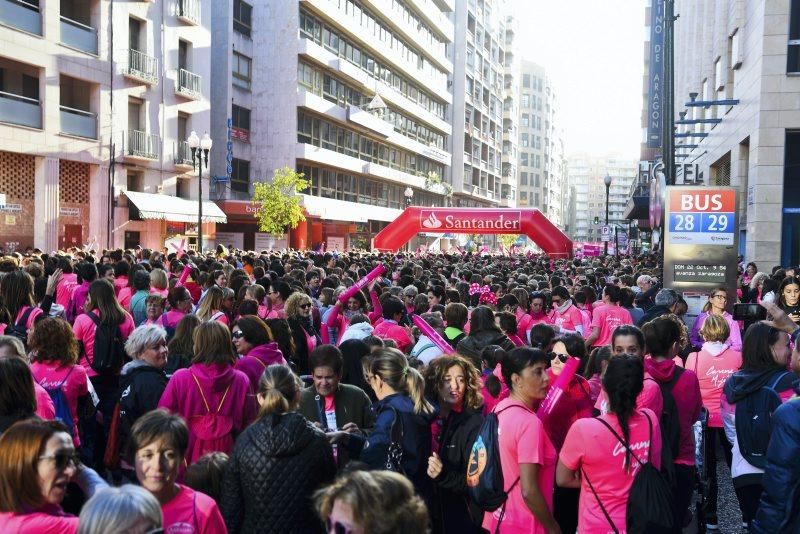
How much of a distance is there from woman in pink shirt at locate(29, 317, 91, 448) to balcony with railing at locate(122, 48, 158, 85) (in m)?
25.6

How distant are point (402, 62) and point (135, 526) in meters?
59.0

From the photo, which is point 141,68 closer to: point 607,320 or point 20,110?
point 20,110

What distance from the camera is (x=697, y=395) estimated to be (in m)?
5.31

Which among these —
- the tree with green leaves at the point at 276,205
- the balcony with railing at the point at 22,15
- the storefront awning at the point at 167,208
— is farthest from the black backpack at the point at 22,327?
the tree with green leaves at the point at 276,205

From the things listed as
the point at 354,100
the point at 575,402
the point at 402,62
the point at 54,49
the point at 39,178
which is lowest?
the point at 575,402

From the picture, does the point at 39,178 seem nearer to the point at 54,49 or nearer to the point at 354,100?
the point at 54,49

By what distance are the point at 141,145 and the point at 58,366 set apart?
86.7 feet

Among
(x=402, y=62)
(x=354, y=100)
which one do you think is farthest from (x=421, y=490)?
(x=402, y=62)

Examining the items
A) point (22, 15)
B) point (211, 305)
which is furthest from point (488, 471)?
point (22, 15)

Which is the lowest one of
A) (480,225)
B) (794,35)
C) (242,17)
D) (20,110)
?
(480,225)

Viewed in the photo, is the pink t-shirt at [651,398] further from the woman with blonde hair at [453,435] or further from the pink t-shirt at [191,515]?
the pink t-shirt at [191,515]

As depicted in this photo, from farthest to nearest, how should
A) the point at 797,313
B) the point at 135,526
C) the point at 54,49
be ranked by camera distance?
the point at 54,49 < the point at 797,313 < the point at 135,526

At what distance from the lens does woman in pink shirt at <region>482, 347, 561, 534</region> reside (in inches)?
156

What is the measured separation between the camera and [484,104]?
286 feet
